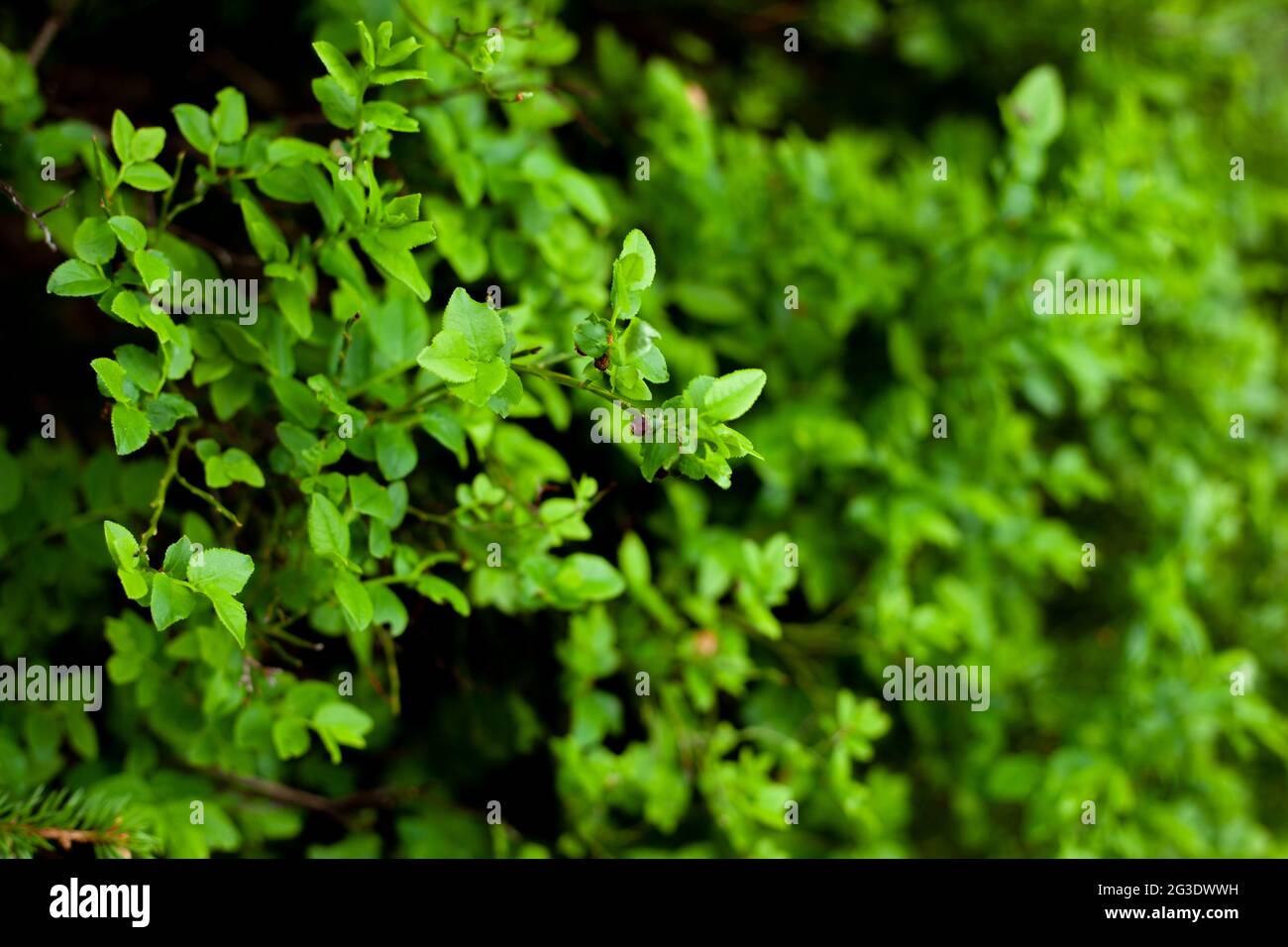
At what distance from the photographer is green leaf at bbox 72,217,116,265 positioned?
104 cm

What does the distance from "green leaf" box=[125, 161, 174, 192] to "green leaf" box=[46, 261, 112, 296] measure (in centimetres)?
14

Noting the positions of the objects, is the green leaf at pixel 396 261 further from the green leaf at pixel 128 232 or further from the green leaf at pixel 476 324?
the green leaf at pixel 128 232

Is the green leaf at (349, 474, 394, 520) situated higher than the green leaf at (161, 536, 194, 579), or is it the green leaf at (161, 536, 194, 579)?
the green leaf at (349, 474, 394, 520)

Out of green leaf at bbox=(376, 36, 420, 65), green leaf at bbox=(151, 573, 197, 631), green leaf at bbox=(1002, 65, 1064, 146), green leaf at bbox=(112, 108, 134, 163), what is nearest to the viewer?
green leaf at bbox=(151, 573, 197, 631)

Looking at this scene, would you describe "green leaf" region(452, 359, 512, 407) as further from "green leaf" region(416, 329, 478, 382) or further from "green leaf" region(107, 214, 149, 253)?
"green leaf" region(107, 214, 149, 253)

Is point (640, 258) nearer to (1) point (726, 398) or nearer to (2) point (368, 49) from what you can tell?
(1) point (726, 398)

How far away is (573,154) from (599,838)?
1.25m

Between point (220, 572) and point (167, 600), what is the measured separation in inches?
2.0

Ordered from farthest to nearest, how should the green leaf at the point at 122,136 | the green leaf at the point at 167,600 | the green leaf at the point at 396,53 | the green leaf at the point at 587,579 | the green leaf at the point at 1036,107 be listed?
the green leaf at the point at 1036,107
the green leaf at the point at 587,579
the green leaf at the point at 122,136
the green leaf at the point at 396,53
the green leaf at the point at 167,600

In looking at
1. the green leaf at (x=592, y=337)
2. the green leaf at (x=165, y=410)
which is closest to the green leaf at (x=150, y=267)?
the green leaf at (x=165, y=410)

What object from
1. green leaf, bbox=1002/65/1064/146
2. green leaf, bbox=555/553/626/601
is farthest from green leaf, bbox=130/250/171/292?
green leaf, bbox=1002/65/1064/146

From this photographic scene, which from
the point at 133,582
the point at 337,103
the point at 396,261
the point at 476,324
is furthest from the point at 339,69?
the point at 133,582

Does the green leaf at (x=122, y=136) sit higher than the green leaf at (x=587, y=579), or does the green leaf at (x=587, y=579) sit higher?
the green leaf at (x=122, y=136)

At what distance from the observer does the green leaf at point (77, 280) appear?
1.01 meters
